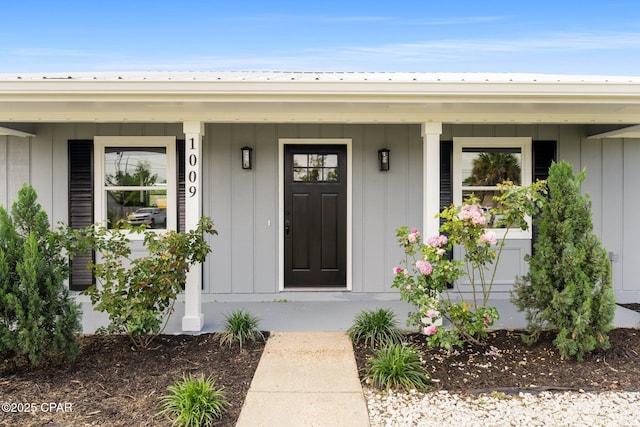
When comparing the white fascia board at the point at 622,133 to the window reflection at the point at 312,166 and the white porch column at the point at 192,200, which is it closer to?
the window reflection at the point at 312,166

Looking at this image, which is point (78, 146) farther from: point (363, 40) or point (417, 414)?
point (363, 40)

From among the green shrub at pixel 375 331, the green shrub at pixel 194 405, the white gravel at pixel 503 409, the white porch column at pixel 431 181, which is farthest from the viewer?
the white porch column at pixel 431 181

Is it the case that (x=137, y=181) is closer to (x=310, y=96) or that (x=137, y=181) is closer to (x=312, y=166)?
(x=312, y=166)

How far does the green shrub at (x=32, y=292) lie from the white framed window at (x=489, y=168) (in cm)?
427

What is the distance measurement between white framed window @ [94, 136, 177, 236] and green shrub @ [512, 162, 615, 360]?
410 centimetres

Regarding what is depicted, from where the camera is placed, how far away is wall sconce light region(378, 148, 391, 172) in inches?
197

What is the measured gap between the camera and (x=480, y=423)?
2389mm

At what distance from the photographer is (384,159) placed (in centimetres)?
501

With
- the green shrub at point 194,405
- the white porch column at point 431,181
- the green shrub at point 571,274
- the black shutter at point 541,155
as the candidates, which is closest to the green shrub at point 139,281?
the green shrub at point 194,405

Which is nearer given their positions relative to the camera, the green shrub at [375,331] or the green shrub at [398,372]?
the green shrub at [398,372]

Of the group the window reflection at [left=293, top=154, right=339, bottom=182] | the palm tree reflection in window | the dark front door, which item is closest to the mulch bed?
the dark front door

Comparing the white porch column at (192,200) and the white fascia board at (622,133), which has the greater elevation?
the white fascia board at (622,133)

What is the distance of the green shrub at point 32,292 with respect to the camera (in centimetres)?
282

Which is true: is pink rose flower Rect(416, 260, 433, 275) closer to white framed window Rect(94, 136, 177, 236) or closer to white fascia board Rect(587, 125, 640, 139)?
white fascia board Rect(587, 125, 640, 139)
